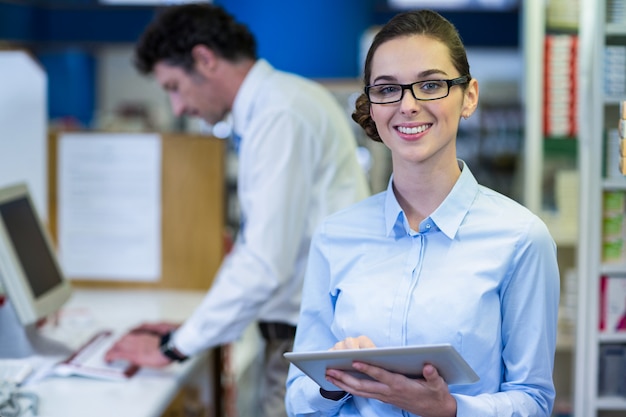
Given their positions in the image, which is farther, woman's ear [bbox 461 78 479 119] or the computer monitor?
the computer monitor

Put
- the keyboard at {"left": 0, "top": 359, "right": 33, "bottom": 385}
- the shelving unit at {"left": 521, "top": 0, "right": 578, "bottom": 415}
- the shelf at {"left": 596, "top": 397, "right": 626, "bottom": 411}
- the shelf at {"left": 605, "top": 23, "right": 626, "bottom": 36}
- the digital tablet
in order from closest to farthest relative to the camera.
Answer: the digital tablet < the keyboard at {"left": 0, "top": 359, "right": 33, "bottom": 385} < the shelf at {"left": 605, "top": 23, "right": 626, "bottom": 36} < the shelf at {"left": 596, "top": 397, "right": 626, "bottom": 411} < the shelving unit at {"left": 521, "top": 0, "right": 578, "bottom": 415}

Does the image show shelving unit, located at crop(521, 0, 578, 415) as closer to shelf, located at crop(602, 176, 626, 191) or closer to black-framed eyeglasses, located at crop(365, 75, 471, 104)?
shelf, located at crop(602, 176, 626, 191)

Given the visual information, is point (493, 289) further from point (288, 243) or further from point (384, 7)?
point (384, 7)

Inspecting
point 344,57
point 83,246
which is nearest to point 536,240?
point 83,246

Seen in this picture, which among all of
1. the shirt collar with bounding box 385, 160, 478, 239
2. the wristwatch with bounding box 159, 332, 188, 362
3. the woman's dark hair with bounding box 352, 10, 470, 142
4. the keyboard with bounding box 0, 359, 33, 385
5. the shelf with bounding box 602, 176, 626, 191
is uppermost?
the woman's dark hair with bounding box 352, 10, 470, 142

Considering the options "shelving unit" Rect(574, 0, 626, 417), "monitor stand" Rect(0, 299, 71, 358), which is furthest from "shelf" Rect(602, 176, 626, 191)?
"monitor stand" Rect(0, 299, 71, 358)

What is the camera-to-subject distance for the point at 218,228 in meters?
3.43

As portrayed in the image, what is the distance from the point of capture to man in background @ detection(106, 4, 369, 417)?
237cm

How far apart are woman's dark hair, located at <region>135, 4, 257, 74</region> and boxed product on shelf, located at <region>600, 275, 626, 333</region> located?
1391 millimetres

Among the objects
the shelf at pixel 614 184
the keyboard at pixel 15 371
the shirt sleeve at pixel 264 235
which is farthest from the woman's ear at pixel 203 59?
the shelf at pixel 614 184

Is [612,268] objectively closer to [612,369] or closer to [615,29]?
[612,369]

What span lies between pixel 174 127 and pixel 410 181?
7.56m

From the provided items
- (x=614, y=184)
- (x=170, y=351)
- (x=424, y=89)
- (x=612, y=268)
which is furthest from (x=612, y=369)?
(x=424, y=89)

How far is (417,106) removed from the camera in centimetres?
151
